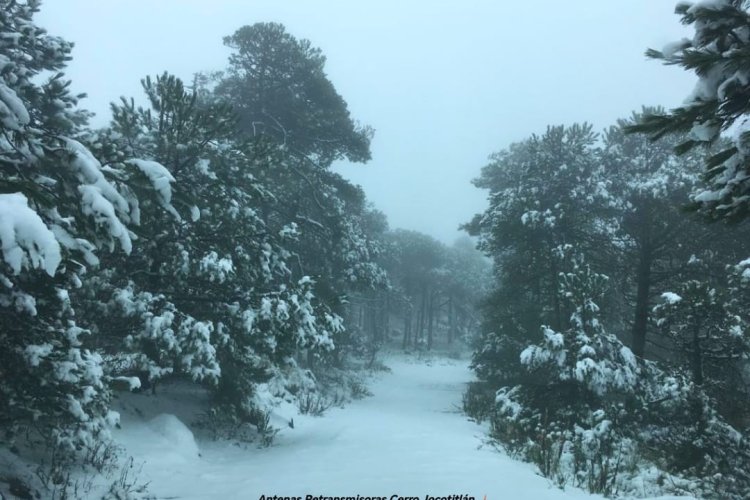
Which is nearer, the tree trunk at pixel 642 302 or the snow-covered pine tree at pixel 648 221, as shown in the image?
the snow-covered pine tree at pixel 648 221

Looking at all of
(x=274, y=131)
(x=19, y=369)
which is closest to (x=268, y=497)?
(x=19, y=369)

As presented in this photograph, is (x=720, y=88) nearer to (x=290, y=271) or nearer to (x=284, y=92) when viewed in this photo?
(x=290, y=271)

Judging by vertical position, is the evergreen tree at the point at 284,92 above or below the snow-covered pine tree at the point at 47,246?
Answer: above

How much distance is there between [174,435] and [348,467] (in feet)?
10.7

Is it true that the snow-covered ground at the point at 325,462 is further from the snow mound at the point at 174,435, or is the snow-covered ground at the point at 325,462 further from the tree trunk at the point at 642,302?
the tree trunk at the point at 642,302

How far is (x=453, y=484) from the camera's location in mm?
5480

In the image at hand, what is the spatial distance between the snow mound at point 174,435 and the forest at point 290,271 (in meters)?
0.70

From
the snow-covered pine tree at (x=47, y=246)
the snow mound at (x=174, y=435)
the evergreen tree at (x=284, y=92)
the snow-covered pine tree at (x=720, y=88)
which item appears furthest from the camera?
the evergreen tree at (x=284, y=92)

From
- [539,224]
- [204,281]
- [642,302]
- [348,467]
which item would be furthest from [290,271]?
[642,302]

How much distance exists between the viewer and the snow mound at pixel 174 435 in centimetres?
755

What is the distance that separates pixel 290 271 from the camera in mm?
11492

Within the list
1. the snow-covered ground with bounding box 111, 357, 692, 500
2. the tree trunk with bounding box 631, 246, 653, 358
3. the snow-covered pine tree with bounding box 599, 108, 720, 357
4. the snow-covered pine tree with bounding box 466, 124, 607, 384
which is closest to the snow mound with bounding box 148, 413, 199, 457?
the snow-covered ground with bounding box 111, 357, 692, 500

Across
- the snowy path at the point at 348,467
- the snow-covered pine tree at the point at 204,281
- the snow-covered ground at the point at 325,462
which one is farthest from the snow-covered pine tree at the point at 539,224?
the snow-covered pine tree at the point at 204,281

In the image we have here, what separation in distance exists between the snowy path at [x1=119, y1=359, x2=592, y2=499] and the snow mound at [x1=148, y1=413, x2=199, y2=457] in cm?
16
